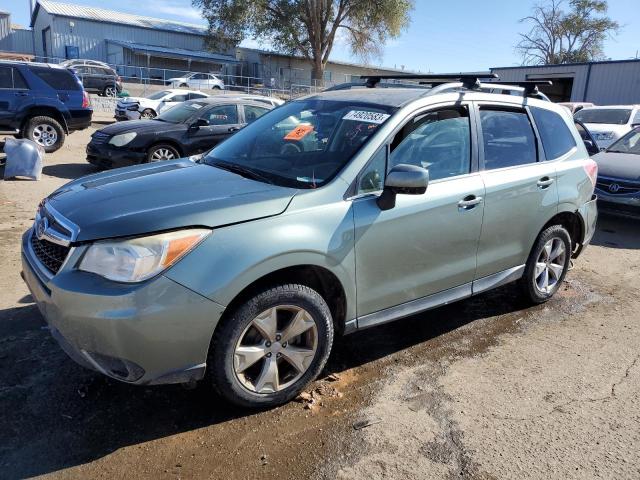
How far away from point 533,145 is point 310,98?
1.86 m

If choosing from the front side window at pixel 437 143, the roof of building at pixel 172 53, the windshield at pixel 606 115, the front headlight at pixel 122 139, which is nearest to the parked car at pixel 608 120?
the windshield at pixel 606 115

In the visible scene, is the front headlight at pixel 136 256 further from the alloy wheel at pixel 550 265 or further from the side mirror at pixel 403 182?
the alloy wheel at pixel 550 265

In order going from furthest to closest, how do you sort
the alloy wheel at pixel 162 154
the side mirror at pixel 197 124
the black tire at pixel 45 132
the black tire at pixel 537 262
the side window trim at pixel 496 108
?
the black tire at pixel 45 132 → the side mirror at pixel 197 124 → the alloy wheel at pixel 162 154 → the black tire at pixel 537 262 → the side window trim at pixel 496 108

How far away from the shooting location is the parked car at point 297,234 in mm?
2553

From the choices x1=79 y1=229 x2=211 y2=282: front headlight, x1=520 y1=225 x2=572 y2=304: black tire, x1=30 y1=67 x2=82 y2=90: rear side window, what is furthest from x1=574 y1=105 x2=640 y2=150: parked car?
x1=79 y1=229 x2=211 y2=282: front headlight

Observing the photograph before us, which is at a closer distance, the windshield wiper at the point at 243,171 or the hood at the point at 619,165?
the windshield wiper at the point at 243,171

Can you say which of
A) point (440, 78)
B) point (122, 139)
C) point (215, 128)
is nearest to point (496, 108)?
point (440, 78)

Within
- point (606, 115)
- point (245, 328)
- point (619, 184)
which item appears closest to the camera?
point (245, 328)

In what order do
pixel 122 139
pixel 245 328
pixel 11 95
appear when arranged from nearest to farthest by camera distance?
pixel 245 328
pixel 122 139
pixel 11 95

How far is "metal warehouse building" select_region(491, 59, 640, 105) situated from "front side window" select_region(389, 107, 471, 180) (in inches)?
921

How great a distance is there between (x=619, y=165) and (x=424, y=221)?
6.12m

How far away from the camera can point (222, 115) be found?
1030cm

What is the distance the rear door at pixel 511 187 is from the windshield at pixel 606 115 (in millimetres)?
11628

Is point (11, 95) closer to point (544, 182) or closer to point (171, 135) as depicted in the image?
point (171, 135)
